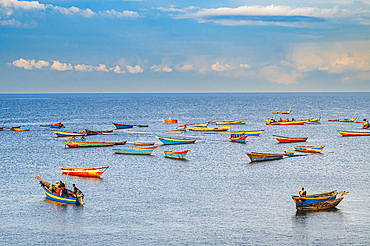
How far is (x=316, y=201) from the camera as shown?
43.8 meters

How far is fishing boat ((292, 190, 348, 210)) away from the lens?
4325 centimetres

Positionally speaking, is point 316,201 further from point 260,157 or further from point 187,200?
point 260,157

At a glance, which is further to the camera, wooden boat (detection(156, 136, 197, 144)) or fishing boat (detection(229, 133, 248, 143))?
fishing boat (detection(229, 133, 248, 143))

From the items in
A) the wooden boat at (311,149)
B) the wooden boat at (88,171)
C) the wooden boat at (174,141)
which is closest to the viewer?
the wooden boat at (88,171)

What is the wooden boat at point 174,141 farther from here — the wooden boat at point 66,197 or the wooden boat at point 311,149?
the wooden boat at point 66,197

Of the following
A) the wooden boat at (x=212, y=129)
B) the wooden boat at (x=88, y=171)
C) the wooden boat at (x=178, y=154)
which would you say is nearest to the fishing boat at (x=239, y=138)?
the wooden boat at (x=212, y=129)

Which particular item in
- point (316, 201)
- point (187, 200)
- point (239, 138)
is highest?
point (239, 138)

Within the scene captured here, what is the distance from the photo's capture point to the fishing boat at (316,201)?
142ft

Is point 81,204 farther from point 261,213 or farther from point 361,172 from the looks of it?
point 361,172

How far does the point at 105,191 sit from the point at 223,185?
15.4m

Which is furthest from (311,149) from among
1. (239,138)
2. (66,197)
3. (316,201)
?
(66,197)

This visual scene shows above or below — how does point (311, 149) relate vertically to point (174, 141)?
above

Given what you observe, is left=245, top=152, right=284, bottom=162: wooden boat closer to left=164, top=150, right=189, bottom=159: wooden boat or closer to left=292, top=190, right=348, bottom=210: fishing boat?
left=164, top=150, right=189, bottom=159: wooden boat

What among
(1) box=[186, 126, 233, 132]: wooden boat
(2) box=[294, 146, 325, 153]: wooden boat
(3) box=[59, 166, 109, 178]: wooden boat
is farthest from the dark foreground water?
(1) box=[186, 126, 233, 132]: wooden boat
